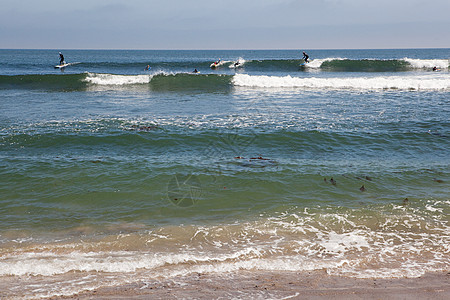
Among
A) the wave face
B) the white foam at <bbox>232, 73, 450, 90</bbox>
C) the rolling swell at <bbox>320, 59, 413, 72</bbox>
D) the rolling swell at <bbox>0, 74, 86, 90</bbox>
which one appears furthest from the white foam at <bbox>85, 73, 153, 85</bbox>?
the rolling swell at <bbox>320, 59, 413, 72</bbox>

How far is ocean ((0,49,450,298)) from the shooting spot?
5039mm

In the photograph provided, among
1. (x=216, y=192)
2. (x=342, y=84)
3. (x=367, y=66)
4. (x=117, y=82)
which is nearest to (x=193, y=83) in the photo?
(x=117, y=82)

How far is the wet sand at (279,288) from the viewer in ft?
13.6

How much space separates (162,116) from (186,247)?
398 inches

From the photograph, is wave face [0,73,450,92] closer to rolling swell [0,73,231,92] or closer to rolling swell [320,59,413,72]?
rolling swell [0,73,231,92]

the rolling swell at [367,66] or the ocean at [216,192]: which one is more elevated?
the rolling swell at [367,66]

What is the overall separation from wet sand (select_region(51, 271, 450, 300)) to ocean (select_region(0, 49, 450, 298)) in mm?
203

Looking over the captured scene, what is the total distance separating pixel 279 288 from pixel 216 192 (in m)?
3.66

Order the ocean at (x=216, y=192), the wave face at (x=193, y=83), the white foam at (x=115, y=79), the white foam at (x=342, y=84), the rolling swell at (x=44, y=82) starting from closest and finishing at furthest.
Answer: the ocean at (x=216, y=192) < the white foam at (x=342, y=84) < the wave face at (x=193, y=83) < the rolling swell at (x=44, y=82) < the white foam at (x=115, y=79)

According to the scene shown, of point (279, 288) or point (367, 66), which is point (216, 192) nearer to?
point (279, 288)

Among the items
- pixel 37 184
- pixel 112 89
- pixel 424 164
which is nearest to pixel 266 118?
pixel 424 164

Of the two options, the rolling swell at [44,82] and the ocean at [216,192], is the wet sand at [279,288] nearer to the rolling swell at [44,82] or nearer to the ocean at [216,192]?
the ocean at [216,192]

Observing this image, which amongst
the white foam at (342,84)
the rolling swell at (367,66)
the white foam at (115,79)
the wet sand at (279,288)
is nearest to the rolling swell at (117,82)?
the white foam at (115,79)

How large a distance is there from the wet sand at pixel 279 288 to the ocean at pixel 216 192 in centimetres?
20
